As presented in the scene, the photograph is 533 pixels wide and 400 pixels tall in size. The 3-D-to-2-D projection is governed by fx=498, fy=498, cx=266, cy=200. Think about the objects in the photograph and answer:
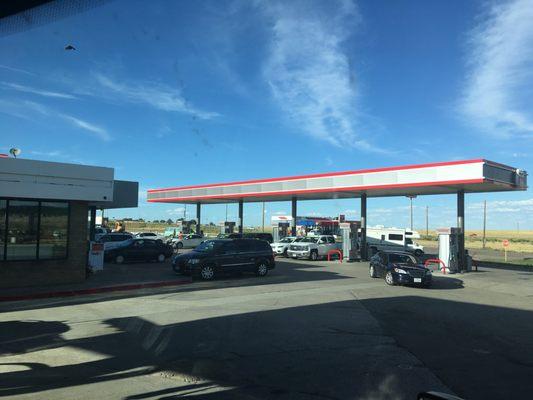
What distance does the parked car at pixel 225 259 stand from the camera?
20.9 m

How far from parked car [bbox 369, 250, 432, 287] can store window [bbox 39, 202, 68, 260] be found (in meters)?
12.6

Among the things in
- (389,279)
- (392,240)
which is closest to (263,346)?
(389,279)

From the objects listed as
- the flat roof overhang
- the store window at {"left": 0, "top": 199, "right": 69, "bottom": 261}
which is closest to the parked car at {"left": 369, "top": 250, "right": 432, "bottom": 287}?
the flat roof overhang

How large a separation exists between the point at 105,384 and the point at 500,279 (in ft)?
72.8

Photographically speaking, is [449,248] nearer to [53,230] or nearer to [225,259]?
[225,259]

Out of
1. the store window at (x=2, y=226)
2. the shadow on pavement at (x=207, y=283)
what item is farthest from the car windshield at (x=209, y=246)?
the store window at (x=2, y=226)

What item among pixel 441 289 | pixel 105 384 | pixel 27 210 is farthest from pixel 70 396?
pixel 441 289

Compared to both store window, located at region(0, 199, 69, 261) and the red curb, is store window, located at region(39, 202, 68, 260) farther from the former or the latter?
the red curb

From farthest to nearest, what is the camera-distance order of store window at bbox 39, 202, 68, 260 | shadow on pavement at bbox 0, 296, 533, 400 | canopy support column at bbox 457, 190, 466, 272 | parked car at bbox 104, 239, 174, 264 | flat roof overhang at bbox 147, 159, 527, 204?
1. parked car at bbox 104, 239, 174, 264
2. canopy support column at bbox 457, 190, 466, 272
3. flat roof overhang at bbox 147, 159, 527, 204
4. store window at bbox 39, 202, 68, 260
5. shadow on pavement at bbox 0, 296, 533, 400

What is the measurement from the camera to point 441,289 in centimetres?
1966

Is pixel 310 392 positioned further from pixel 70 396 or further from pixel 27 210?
pixel 27 210

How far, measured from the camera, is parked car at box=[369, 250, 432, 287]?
19609mm

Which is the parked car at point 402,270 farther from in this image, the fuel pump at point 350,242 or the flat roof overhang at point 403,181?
the fuel pump at point 350,242

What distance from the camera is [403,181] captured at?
2983cm
